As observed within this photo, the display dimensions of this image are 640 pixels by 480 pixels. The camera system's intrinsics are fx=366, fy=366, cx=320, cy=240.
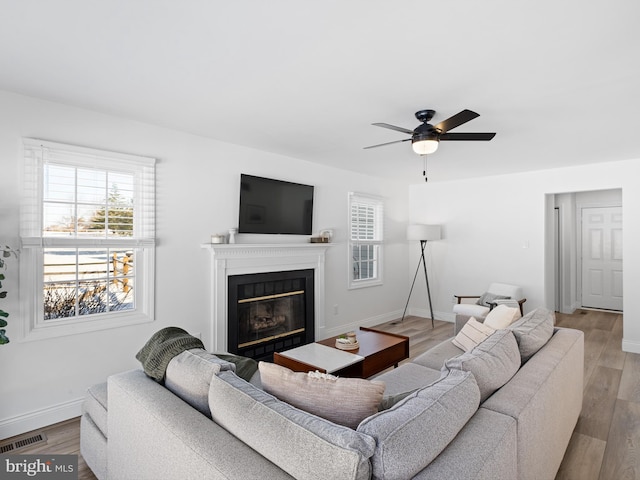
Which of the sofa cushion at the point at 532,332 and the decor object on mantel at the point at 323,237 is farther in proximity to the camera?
the decor object on mantel at the point at 323,237

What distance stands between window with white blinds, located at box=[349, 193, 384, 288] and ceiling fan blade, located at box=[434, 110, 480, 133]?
2.76 meters

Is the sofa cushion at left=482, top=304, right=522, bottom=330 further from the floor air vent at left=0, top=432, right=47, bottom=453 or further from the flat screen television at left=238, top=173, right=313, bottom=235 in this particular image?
the floor air vent at left=0, top=432, right=47, bottom=453

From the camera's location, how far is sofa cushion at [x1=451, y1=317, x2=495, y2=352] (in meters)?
3.01

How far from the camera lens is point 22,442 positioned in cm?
256

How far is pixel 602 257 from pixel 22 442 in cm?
861

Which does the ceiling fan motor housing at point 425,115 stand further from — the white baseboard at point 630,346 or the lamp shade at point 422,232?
the white baseboard at point 630,346

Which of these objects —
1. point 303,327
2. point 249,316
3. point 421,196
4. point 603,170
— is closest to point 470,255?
point 421,196

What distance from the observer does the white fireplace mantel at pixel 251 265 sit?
374 cm

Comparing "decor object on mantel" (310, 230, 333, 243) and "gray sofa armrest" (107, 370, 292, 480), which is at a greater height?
"decor object on mantel" (310, 230, 333, 243)

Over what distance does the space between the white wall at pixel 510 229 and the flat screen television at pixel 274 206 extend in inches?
107

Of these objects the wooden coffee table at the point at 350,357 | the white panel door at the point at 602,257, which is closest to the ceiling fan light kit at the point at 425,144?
the wooden coffee table at the point at 350,357

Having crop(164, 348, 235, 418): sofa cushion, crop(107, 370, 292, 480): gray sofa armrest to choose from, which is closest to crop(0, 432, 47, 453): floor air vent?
crop(107, 370, 292, 480): gray sofa armrest

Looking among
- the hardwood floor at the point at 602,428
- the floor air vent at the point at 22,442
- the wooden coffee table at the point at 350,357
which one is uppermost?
the wooden coffee table at the point at 350,357

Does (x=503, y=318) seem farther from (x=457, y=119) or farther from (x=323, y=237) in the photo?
(x=323, y=237)
